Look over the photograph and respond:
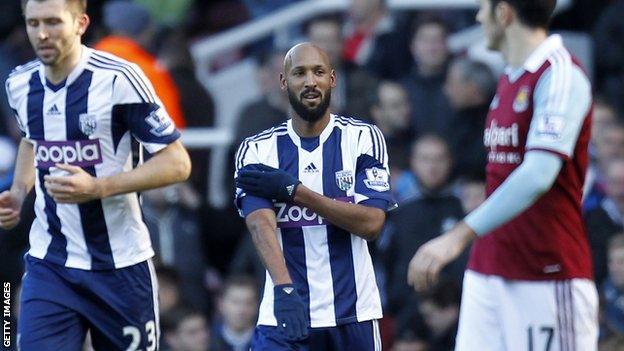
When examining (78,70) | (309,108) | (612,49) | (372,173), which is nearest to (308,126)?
(309,108)

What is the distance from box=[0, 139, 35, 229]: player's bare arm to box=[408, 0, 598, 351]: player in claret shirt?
2.25 metres

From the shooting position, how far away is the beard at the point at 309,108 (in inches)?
309

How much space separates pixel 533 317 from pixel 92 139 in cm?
227

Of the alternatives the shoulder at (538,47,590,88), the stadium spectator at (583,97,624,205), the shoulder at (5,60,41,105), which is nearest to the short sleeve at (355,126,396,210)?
the shoulder at (538,47,590,88)

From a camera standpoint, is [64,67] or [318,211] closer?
[318,211]

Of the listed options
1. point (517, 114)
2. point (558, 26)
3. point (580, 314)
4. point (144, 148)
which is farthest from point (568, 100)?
point (558, 26)

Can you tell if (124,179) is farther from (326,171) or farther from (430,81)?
(430,81)

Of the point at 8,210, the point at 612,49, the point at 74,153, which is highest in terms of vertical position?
the point at 612,49

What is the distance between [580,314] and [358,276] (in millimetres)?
1178

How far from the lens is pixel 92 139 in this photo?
8.06 metres

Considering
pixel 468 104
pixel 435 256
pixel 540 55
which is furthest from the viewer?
pixel 468 104

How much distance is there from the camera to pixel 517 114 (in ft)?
23.5

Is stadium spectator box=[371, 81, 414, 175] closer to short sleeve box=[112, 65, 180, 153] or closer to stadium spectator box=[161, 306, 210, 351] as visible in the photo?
stadium spectator box=[161, 306, 210, 351]

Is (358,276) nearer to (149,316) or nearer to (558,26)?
(149,316)
